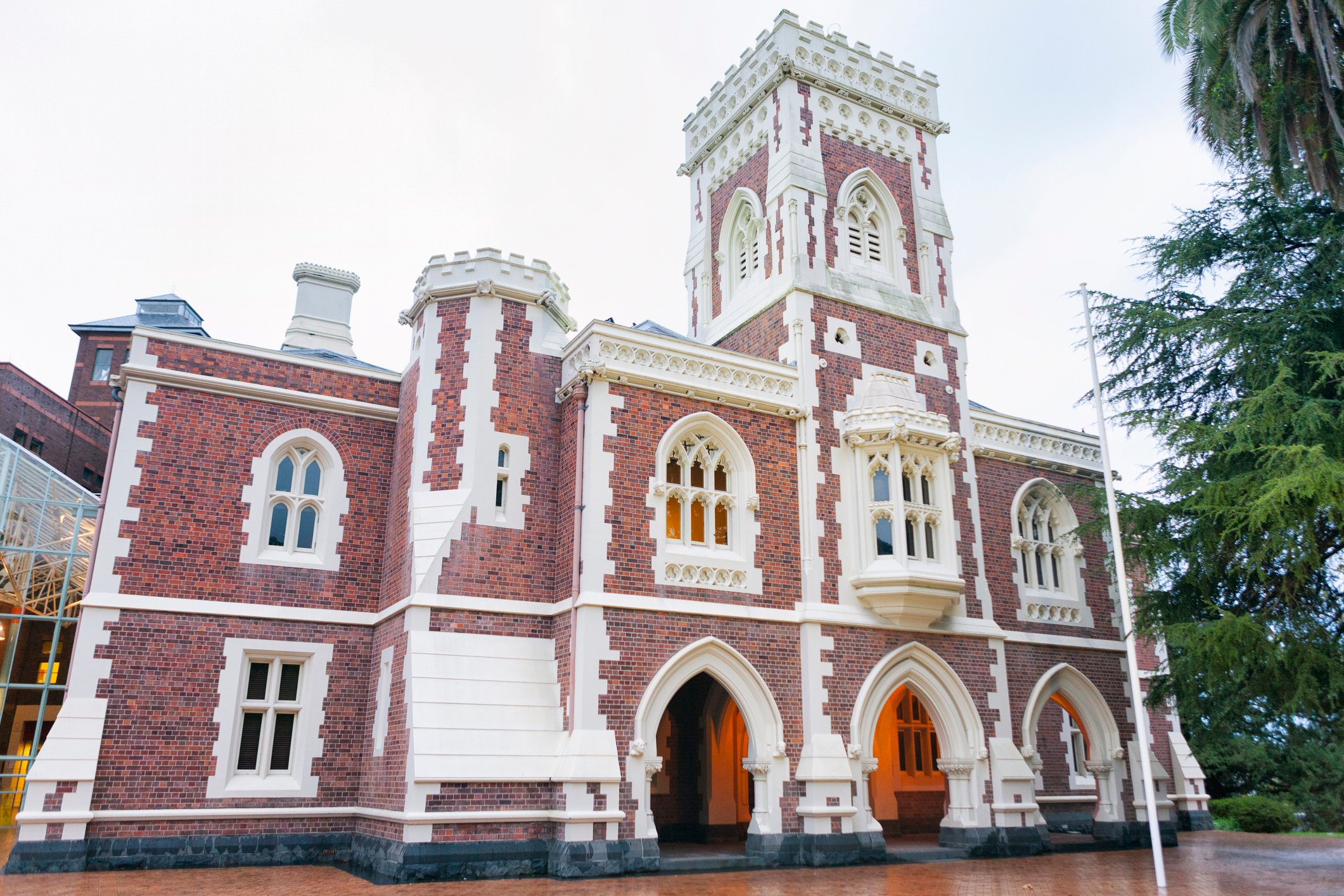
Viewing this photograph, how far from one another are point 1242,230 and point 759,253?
897 cm

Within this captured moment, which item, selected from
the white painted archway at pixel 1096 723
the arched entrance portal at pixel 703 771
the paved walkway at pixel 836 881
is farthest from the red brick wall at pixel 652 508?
the white painted archway at pixel 1096 723

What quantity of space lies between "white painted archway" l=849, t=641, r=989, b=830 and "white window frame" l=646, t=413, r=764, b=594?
289cm

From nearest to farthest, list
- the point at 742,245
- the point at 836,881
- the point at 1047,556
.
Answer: the point at 836,881 < the point at 1047,556 < the point at 742,245

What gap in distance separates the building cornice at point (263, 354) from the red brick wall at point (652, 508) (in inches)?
192

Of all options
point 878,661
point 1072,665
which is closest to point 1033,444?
point 1072,665

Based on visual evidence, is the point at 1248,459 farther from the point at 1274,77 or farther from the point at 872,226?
the point at 872,226

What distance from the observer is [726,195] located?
22.5m

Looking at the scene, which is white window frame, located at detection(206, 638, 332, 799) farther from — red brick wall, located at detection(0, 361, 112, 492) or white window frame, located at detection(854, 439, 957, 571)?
red brick wall, located at detection(0, 361, 112, 492)

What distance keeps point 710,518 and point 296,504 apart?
7128 mm

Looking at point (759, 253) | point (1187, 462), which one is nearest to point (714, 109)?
point (759, 253)

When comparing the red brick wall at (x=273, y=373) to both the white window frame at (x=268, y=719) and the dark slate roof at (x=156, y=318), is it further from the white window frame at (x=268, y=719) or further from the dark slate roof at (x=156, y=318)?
the dark slate roof at (x=156, y=318)

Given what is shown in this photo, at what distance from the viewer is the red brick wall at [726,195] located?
21.1 meters

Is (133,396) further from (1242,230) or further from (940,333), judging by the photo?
(1242,230)

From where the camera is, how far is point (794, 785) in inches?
629
